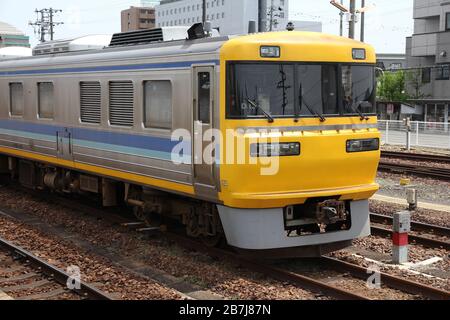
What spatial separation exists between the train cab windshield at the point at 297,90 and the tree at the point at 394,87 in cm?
4427

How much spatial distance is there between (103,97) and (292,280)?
4.70 metres

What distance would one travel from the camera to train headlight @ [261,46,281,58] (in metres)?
7.49

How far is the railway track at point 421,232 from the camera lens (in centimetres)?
923

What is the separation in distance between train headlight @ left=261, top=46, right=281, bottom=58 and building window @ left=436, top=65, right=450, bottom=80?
43653mm

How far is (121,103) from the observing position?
9.78 meters

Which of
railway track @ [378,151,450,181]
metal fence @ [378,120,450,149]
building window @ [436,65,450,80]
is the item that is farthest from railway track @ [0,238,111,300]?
building window @ [436,65,450,80]

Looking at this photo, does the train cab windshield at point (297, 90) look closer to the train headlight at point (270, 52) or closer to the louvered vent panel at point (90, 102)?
the train headlight at point (270, 52)

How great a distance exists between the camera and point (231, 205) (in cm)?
750

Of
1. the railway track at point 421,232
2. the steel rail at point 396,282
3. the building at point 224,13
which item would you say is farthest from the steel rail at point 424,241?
the building at point 224,13

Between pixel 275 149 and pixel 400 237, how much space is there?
89.6 inches

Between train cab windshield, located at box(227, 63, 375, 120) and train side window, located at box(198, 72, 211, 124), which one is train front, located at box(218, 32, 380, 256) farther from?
train side window, located at box(198, 72, 211, 124)

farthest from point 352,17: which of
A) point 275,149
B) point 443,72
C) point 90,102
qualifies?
point 443,72
